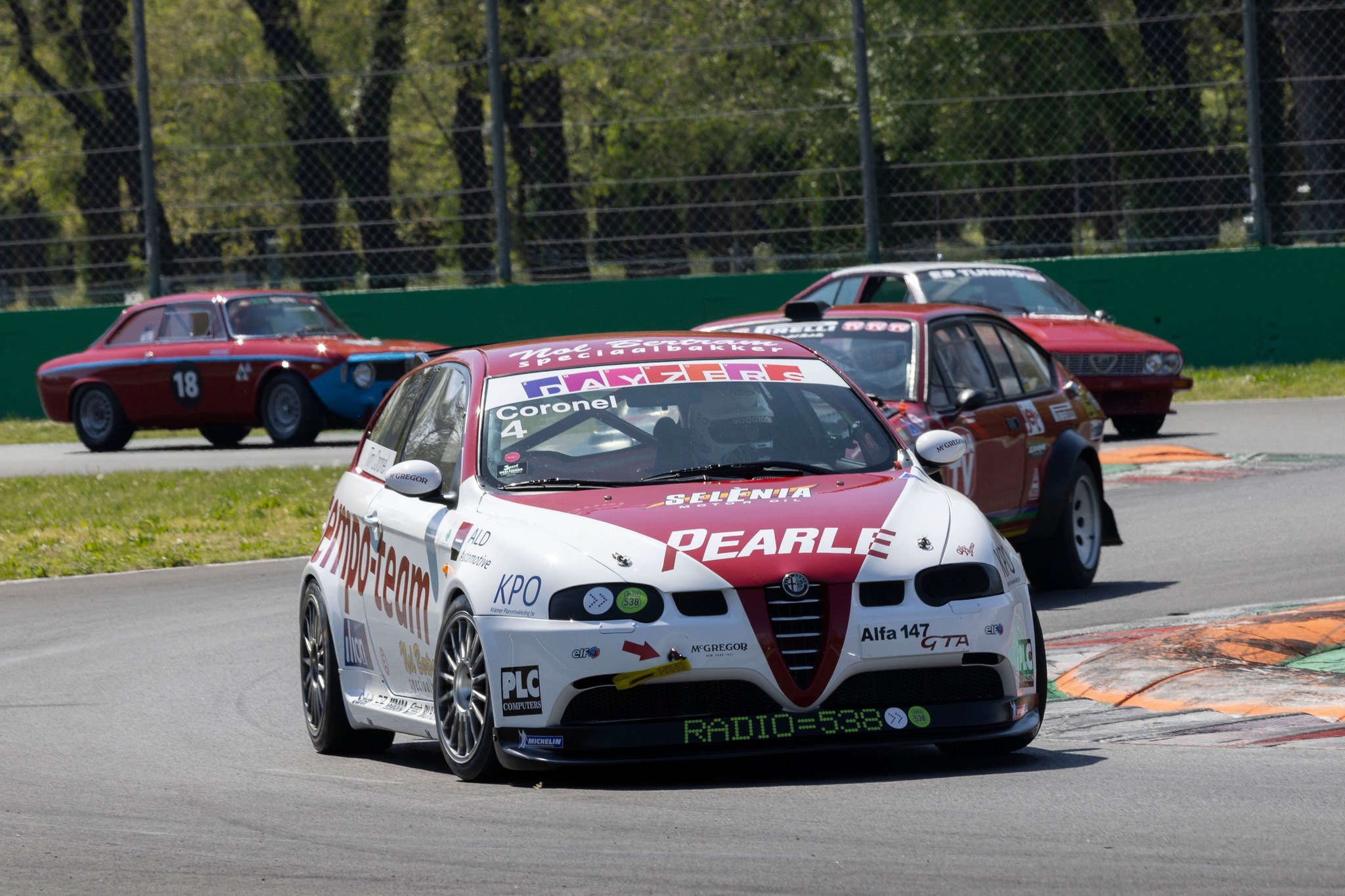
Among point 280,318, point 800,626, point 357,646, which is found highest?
point 280,318

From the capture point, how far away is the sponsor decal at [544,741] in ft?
20.3

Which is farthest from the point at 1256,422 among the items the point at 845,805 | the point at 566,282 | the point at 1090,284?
the point at 845,805

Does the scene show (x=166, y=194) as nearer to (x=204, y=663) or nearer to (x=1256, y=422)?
(x=1256, y=422)

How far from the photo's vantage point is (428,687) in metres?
6.96

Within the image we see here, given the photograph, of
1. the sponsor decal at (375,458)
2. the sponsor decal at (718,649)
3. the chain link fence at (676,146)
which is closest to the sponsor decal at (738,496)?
the sponsor decal at (718,649)

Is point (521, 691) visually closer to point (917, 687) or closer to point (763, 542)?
point (763, 542)

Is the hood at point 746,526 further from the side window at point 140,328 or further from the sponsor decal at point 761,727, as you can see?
the side window at point 140,328

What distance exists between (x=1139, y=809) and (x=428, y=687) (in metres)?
2.48

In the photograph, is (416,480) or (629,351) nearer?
(416,480)

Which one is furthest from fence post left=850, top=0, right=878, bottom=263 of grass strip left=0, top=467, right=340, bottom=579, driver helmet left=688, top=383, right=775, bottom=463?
driver helmet left=688, top=383, right=775, bottom=463

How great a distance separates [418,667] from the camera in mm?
7043

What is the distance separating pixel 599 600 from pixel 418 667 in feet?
3.73

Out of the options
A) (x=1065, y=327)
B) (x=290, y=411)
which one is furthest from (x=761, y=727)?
(x=290, y=411)

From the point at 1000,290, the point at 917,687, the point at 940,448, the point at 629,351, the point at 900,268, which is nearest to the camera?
the point at 917,687
